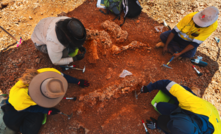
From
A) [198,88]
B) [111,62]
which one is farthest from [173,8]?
[111,62]

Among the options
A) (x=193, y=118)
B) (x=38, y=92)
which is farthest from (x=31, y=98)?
(x=193, y=118)

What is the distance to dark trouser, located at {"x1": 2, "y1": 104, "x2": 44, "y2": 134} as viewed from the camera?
85.7 inches

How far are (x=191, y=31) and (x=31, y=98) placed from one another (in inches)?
156

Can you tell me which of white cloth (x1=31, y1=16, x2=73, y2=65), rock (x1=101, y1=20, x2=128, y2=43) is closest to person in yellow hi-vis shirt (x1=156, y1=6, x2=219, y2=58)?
rock (x1=101, y1=20, x2=128, y2=43)

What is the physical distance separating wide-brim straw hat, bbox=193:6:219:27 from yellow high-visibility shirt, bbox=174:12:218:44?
0.16 meters

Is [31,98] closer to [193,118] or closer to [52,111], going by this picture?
[52,111]

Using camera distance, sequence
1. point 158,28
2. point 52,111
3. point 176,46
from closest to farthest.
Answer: point 52,111
point 176,46
point 158,28

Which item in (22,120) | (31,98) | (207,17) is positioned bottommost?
(22,120)

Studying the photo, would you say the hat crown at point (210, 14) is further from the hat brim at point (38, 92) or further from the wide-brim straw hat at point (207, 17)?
the hat brim at point (38, 92)

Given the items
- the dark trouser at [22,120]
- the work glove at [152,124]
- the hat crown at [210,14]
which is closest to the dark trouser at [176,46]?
the hat crown at [210,14]

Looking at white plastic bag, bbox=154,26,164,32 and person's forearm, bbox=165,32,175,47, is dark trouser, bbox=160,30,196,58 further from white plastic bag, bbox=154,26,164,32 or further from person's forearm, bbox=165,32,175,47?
white plastic bag, bbox=154,26,164,32

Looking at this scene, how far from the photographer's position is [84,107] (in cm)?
268

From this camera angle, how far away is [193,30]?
8.60ft

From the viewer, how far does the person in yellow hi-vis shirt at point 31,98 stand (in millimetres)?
1843
